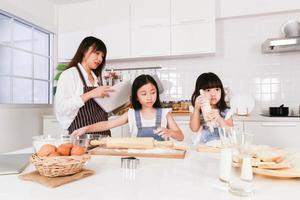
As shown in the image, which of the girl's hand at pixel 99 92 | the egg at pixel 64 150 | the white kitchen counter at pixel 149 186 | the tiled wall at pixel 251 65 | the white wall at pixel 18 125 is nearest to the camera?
the white kitchen counter at pixel 149 186

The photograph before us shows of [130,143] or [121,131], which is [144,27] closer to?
[121,131]

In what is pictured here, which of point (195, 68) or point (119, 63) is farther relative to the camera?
point (119, 63)

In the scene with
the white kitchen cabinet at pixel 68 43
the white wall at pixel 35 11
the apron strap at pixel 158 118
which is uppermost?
the white wall at pixel 35 11

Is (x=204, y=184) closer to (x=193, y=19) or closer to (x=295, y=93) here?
(x=193, y=19)

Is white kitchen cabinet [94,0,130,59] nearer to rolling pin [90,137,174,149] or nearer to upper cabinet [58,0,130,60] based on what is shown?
upper cabinet [58,0,130,60]

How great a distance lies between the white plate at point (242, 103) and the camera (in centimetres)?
255

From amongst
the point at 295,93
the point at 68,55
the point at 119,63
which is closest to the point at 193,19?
the point at 119,63

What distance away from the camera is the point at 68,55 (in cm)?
301

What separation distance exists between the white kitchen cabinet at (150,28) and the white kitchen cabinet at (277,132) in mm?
1155

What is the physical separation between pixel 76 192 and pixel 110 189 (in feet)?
0.25

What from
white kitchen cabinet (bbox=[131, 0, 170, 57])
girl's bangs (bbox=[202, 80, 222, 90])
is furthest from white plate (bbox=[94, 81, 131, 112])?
white kitchen cabinet (bbox=[131, 0, 170, 57])

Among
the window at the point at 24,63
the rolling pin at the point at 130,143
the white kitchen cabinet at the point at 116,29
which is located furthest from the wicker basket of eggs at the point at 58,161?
the white kitchen cabinet at the point at 116,29

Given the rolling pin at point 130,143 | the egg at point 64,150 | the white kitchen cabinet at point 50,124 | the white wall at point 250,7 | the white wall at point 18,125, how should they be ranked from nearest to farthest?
the egg at point 64,150
the rolling pin at point 130,143
the white wall at point 18,125
the white wall at point 250,7
the white kitchen cabinet at point 50,124

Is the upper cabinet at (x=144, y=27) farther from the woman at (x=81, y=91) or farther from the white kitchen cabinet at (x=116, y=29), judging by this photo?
the woman at (x=81, y=91)
